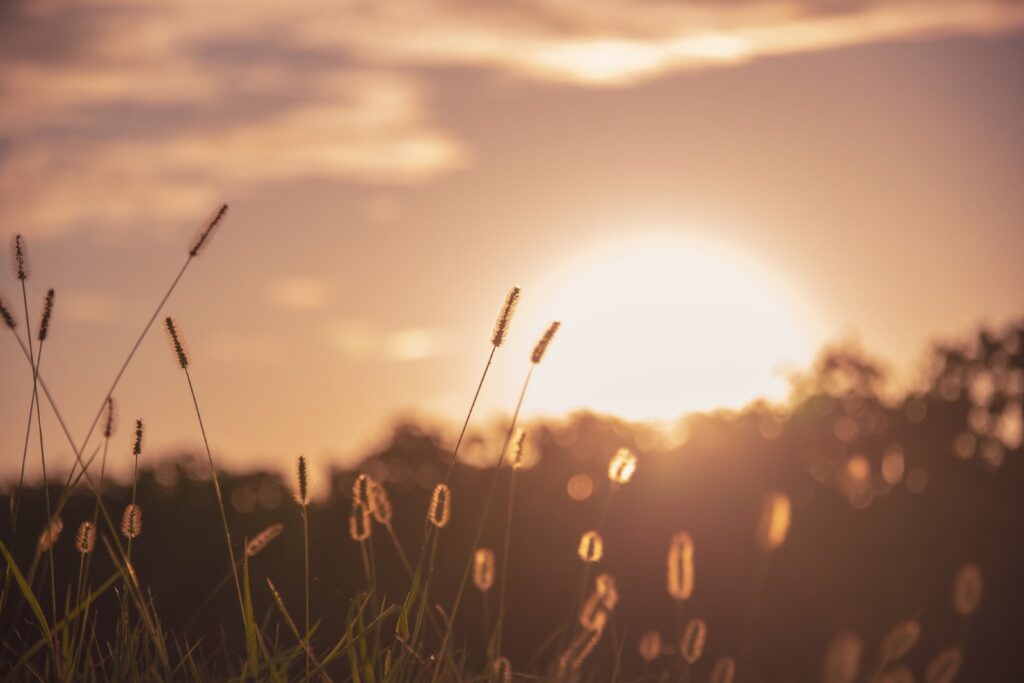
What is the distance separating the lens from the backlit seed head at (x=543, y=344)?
3.79 m

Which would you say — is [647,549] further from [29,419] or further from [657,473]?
[29,419]

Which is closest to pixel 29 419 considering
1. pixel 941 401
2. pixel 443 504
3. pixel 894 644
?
pixel 443 504

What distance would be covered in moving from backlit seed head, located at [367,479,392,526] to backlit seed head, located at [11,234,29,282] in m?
1.41

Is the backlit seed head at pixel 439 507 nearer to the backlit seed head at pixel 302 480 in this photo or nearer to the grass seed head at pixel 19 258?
the backlit seed head at pixel 302 480

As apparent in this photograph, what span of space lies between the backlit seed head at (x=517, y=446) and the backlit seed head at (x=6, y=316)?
1.72 metres

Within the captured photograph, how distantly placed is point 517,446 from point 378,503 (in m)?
0.71

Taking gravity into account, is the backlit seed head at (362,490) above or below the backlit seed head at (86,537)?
above

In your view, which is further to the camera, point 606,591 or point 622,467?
point 606,591

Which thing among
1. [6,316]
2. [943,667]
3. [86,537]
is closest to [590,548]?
[943,667]

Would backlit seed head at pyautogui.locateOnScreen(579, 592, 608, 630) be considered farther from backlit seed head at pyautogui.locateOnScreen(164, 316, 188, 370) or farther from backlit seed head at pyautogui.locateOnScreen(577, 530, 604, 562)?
backlit seed head at pyautogui.locateOnScreen(164, 316, 188, 370)

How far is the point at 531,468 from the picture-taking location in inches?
577

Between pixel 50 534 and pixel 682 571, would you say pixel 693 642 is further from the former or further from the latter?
pixel 50 534

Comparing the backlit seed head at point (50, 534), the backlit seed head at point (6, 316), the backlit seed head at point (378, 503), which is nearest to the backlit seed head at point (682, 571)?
Result: the backlit seed head at point (378, 503)

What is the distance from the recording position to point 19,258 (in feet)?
13.1
